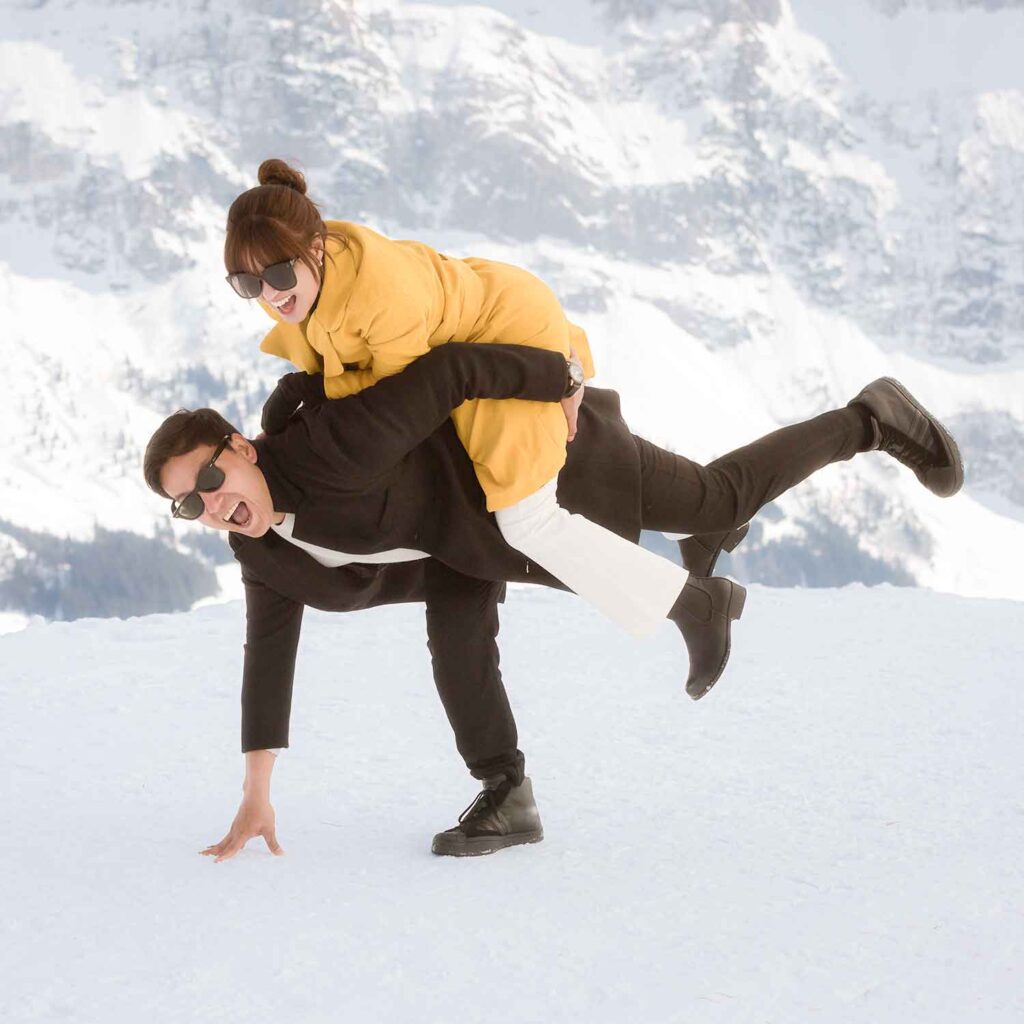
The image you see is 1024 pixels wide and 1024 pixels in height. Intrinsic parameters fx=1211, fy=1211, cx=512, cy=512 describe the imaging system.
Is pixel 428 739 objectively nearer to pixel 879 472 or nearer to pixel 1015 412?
pixel 879 472

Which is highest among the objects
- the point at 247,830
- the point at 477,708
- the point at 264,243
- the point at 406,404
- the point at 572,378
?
the point at 264,243

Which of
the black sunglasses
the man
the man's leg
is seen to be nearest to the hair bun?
the man

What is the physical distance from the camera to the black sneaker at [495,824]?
8.91ft

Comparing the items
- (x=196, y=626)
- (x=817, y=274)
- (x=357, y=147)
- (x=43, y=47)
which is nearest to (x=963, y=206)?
(x=817, y=274)

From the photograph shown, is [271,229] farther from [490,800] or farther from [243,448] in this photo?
[490,800]

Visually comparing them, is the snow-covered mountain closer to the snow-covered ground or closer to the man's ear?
the snow-covered ground

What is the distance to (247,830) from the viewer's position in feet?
8.68

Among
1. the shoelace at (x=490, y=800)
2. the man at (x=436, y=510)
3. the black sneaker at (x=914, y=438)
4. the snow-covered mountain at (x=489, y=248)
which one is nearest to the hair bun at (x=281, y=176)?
the man at (x=436, y=510)

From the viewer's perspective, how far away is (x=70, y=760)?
11.5 feet

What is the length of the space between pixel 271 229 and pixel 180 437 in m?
0.45

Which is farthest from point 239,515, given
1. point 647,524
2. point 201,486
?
point 647,524

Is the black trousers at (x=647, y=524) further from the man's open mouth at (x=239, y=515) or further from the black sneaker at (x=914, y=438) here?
the man's open mouth at (x=239, y=515)

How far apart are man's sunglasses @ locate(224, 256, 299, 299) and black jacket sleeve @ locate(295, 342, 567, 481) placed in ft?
0.81

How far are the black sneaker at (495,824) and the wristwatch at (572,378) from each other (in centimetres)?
92
